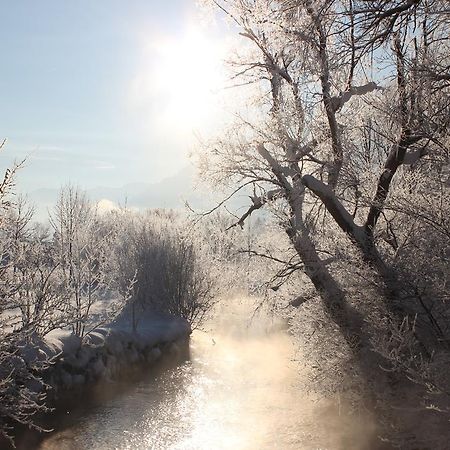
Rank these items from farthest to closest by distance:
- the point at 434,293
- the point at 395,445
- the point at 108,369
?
the point at 108,369, the point at 395,445, the point at 434,293

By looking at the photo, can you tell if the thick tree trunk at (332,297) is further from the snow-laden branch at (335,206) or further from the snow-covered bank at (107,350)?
the snow-covered bank at (107,350)

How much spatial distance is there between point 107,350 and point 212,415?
506 cm

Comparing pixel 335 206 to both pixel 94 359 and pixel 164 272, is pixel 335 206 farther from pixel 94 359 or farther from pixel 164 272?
pixel 164 272

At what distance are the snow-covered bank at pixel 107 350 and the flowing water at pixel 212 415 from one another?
87 centimetres

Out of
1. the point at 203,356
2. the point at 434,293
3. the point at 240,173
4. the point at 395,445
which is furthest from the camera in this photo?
the point at 203,356

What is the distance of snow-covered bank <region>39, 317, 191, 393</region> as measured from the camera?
13.5 meters

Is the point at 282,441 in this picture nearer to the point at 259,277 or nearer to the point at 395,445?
the point at 395,445

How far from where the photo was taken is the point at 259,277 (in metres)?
13.9

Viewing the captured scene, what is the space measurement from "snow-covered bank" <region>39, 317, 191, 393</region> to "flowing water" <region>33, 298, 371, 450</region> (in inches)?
34.3

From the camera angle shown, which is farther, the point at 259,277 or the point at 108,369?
the point at 108,369

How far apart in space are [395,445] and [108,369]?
9366 mm

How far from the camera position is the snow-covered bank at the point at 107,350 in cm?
1353

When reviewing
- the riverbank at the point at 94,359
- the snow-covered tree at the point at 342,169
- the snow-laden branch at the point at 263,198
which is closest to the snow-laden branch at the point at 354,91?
the snow-covered tree at the point at 342,169

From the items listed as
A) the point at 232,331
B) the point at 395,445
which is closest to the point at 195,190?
the point at 395,445
